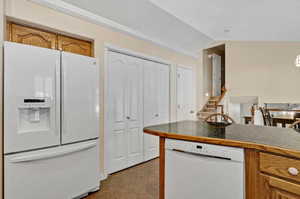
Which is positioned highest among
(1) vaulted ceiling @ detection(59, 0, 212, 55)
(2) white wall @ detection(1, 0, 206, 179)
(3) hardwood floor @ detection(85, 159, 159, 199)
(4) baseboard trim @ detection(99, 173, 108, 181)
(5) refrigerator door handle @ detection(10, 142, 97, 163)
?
(1) vaulted ceiling @ detection(59, 0, 212, 55)

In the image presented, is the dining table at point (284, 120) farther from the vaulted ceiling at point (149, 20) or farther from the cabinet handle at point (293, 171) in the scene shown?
the cabinet handle at point (293, 171)

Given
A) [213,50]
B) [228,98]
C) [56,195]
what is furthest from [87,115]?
[213,50]

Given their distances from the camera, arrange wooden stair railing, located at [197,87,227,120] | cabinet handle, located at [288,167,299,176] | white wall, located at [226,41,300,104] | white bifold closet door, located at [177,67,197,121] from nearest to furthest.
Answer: cabinet handle, located at [288,167,299,176] → white bifold closet door, located at [177,67,197,121] → white wall, located at [226,41,300,104] → wooden stair railing, located at [197,87,227,120]

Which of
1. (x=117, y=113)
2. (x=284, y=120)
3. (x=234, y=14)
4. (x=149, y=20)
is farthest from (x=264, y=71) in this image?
(x=117, y=113)

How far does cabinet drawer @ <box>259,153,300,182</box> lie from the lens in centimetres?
115

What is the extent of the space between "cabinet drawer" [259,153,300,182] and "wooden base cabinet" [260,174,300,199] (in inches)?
1.5

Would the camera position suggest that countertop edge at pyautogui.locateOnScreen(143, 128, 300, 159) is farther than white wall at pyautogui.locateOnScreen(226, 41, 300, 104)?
No

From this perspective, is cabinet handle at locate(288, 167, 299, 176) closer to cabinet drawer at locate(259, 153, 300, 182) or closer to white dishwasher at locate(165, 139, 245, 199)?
cabinet drawer at locate(259, 153, 300, 182)

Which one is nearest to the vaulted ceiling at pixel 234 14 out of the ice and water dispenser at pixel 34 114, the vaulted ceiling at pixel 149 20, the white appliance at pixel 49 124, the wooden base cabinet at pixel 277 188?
the vaulted ceiling at pixel 149 20

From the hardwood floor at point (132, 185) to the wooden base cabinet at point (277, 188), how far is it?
1.50 metres

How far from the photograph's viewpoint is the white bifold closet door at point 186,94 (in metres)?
4.90

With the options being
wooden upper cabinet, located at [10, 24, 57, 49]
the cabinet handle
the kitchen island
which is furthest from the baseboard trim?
the cabinet handle

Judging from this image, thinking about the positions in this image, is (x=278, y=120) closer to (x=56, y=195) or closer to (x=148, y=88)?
(x=148, y=88)

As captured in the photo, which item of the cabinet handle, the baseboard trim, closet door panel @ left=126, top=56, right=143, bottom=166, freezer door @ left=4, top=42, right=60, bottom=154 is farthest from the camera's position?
closet door panel @ left=126, top=56, right=143, bottom=166
